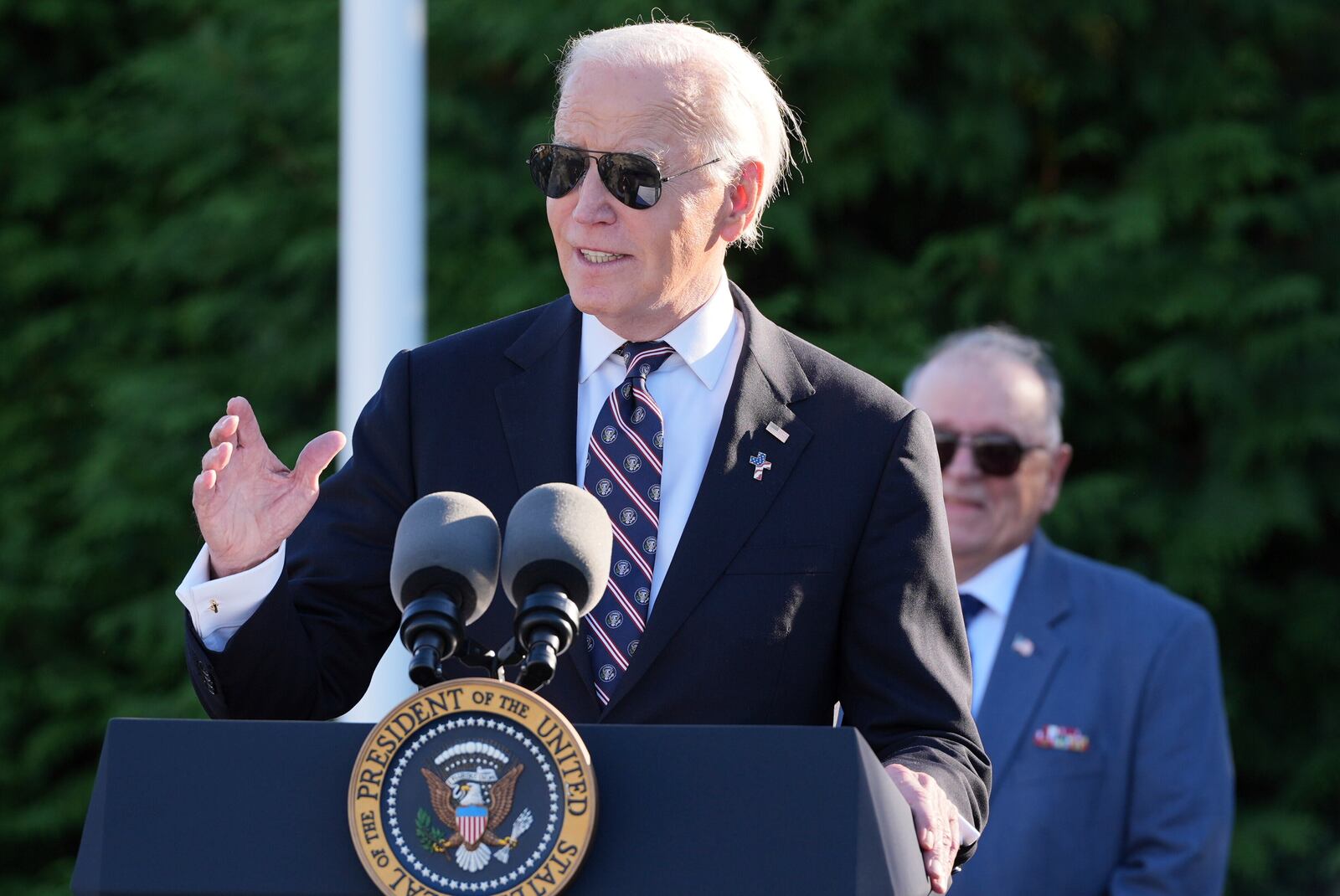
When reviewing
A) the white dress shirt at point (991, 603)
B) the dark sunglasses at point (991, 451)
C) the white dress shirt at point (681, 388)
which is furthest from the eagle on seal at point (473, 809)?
the dark sunglasses at point (991, 451)

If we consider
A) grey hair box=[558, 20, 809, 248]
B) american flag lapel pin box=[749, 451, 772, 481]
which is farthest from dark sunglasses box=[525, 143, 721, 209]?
american flag lapel pin box=[749, 451, 772, 481]

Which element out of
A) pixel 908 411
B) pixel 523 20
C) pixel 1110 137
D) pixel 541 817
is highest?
pixel 523 20

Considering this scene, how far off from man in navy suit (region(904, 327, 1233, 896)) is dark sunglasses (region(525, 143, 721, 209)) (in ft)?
6.57

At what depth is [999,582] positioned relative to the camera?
4.21 metres

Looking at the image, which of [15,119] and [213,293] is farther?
[15,119]

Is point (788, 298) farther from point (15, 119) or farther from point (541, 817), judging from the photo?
point (541, 817)

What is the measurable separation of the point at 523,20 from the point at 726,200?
3.88 metres

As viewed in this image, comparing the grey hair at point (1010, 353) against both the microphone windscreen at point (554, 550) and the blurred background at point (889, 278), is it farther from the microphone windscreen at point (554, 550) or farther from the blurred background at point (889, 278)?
the microphone windscreen at point (554, 550)

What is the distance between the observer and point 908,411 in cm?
235

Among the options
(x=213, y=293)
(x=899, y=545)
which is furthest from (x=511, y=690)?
(x=213, y=293)

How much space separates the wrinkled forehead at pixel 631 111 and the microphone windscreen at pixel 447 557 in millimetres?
705

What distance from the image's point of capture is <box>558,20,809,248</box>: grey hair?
2.30m

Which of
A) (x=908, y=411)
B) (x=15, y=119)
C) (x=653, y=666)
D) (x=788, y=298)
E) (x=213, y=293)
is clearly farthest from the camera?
(x=15, y=119)

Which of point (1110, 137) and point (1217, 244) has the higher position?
point (1110, 137)
